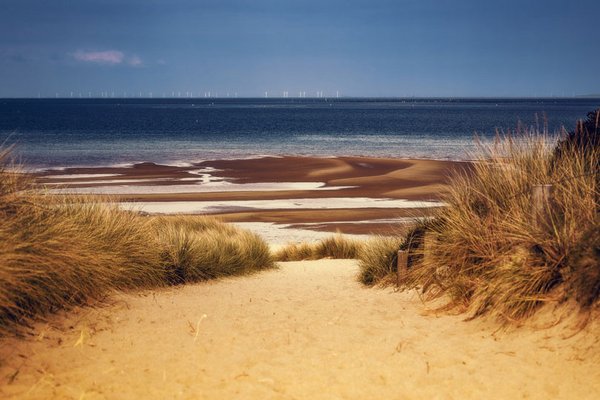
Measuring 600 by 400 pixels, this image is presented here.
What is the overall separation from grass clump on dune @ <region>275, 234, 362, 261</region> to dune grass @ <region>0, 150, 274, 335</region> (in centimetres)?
205

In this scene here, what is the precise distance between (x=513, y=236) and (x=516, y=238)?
22 centimetres

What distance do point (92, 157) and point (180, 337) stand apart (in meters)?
35.0

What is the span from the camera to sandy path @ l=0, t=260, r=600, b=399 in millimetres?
5902

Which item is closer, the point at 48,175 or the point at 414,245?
the point at 414,245

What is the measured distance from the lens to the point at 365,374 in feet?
20.8

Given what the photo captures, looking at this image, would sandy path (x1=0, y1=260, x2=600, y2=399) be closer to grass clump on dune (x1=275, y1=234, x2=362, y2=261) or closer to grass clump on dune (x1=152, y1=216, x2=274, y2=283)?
grass clump on dune (x1=152, y1=216, x2=274, y2=283)

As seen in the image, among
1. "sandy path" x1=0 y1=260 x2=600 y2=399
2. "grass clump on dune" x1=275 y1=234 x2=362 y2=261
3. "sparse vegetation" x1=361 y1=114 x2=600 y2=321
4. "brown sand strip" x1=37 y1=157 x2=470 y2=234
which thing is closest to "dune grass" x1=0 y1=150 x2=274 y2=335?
"sandy path" x1=0 y1=260 x2=600 y2=399

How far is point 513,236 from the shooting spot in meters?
7.75

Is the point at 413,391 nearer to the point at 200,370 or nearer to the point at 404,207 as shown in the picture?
the point at 200,370

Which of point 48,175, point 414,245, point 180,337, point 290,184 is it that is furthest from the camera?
point 48,175

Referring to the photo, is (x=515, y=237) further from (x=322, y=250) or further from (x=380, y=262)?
(x=322, y=250)

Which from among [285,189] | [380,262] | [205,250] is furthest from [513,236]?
[285,189]

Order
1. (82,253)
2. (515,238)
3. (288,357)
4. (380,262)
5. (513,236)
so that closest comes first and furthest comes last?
1. (288,357)
2. (515,238)
3. (513,236)
4. (82,253)
5. (380,262)

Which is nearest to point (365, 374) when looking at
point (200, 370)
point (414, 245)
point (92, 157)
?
point (200, 370)
